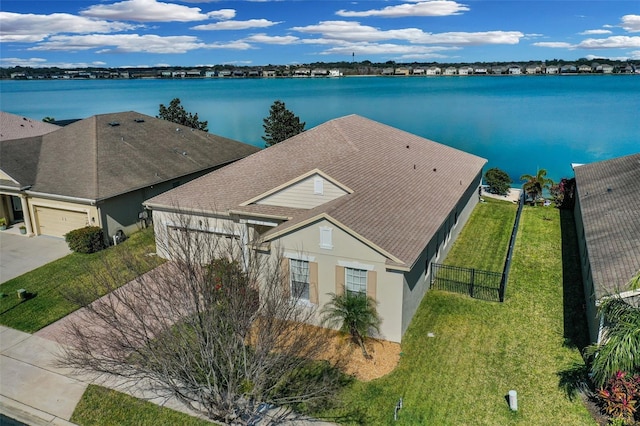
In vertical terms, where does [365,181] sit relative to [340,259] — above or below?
above

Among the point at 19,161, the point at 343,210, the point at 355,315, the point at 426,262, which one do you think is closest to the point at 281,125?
the point at 19,161

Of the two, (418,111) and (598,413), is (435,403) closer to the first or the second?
(598,413)

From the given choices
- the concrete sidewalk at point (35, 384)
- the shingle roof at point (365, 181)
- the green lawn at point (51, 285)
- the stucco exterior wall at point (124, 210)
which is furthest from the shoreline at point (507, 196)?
the concrete sidewalk at point (35, 384)

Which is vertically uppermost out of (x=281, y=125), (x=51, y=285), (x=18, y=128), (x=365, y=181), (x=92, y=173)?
(x=18, y=128)

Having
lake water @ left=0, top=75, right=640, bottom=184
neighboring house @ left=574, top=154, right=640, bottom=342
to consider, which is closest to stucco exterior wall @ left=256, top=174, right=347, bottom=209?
neighboring house @ left=574, top=154, right=640, bottom=342

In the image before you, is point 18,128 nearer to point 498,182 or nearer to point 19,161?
point 19,161

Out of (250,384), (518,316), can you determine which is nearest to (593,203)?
(518,316)

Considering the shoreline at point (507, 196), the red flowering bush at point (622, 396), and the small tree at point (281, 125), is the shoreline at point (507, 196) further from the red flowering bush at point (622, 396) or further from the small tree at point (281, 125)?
the red flowering bush at point (622, 396)
